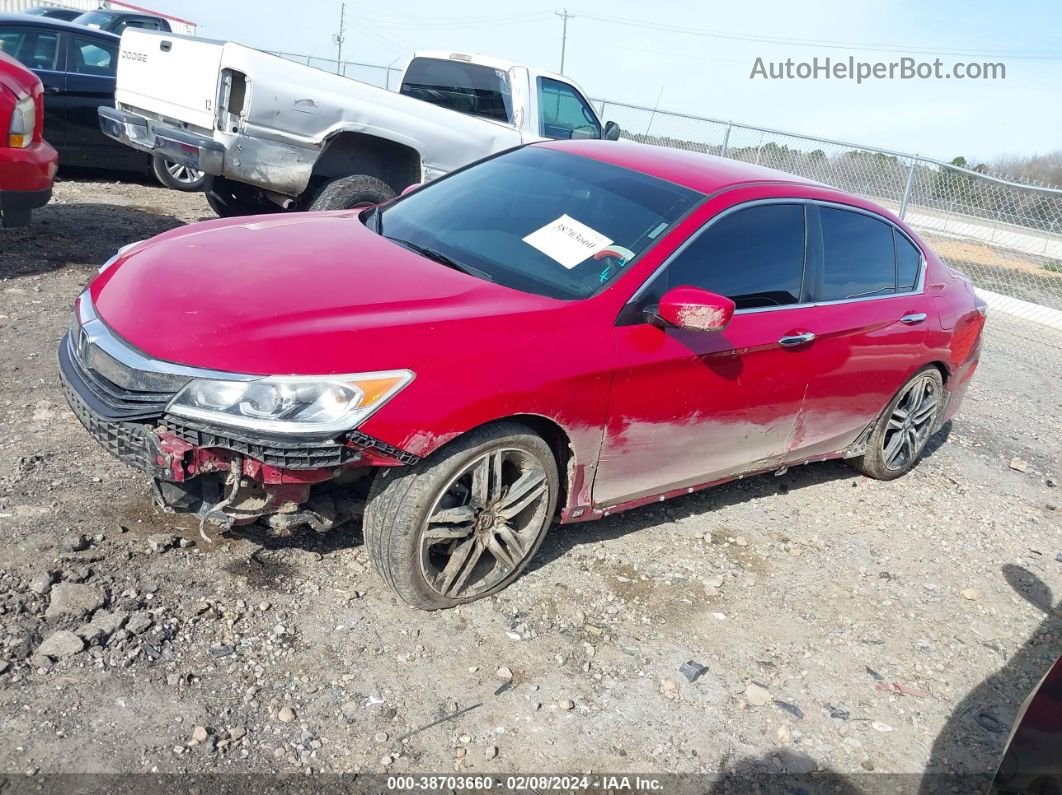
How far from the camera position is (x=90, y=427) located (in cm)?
302

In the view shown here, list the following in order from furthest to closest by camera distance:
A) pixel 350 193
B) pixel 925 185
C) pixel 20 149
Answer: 1. pixel 925 185
2. pixel 350 193
3. pixel 20 149

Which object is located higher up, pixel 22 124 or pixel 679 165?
pixel 679 165

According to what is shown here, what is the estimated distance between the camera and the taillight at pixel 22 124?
6002 millimetres

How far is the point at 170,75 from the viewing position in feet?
22.8

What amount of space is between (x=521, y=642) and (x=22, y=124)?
5.24 metres

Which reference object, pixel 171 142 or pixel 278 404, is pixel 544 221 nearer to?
pixel 278 404

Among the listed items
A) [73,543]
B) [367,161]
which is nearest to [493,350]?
[73,543]

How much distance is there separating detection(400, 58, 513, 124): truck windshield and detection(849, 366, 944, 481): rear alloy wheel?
4792mm

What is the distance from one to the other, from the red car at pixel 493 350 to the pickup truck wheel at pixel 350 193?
8.80ft

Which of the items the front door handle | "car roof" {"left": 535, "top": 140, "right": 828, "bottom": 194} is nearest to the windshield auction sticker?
"car roof" {"left": 535, "top": 140, "right": 828, "bottom": 194}

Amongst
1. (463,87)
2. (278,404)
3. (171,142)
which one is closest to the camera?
(278,404)

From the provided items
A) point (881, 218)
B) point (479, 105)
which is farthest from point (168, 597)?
point (479, 105)

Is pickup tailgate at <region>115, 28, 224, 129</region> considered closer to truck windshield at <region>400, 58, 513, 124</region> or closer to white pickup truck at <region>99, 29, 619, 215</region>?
white pickup truck at <region>99, 29, 619, 215</region>

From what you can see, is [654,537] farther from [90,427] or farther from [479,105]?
[479,105]
